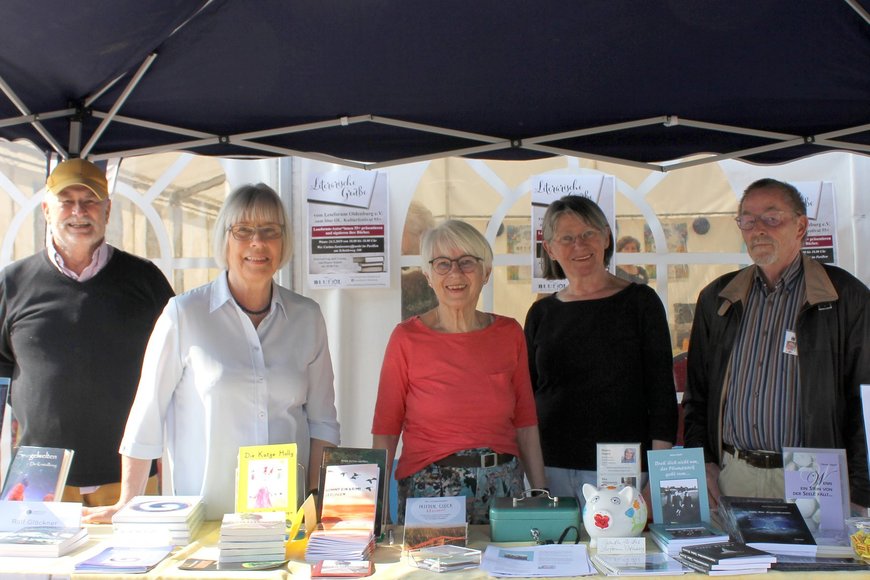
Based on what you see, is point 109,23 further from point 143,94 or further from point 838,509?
point 838,509

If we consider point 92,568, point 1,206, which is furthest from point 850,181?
point 1,206

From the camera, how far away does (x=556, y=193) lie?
372 centimetres

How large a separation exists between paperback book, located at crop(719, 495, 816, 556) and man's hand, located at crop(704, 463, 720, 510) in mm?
487

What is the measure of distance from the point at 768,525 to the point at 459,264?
1158 millimetres

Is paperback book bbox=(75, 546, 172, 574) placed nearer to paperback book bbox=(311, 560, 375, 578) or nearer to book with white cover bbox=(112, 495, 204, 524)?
book with white cover bbox=(112, 495, 204, 524)

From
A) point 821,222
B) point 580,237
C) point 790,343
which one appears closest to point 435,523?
point 580,237

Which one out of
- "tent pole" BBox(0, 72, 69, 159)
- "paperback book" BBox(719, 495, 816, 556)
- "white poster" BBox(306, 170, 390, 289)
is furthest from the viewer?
"white poster" BBox(306, 170, 390, 289)

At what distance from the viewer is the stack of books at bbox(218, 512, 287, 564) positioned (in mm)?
1851

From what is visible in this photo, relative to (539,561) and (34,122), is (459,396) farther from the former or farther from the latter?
(34,122)

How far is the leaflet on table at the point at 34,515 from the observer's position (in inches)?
78.8

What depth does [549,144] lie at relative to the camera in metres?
3.19

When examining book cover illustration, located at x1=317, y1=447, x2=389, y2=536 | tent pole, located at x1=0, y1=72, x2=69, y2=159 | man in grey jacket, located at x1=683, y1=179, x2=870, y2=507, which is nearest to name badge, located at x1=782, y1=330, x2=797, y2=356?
man in grey jacket, located at x1=683, y1=179, x2=870, y2=507

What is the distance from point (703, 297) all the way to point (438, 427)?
117cm

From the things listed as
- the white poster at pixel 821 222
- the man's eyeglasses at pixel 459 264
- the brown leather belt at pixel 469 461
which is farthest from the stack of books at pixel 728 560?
the white poster at pixel 821 222
